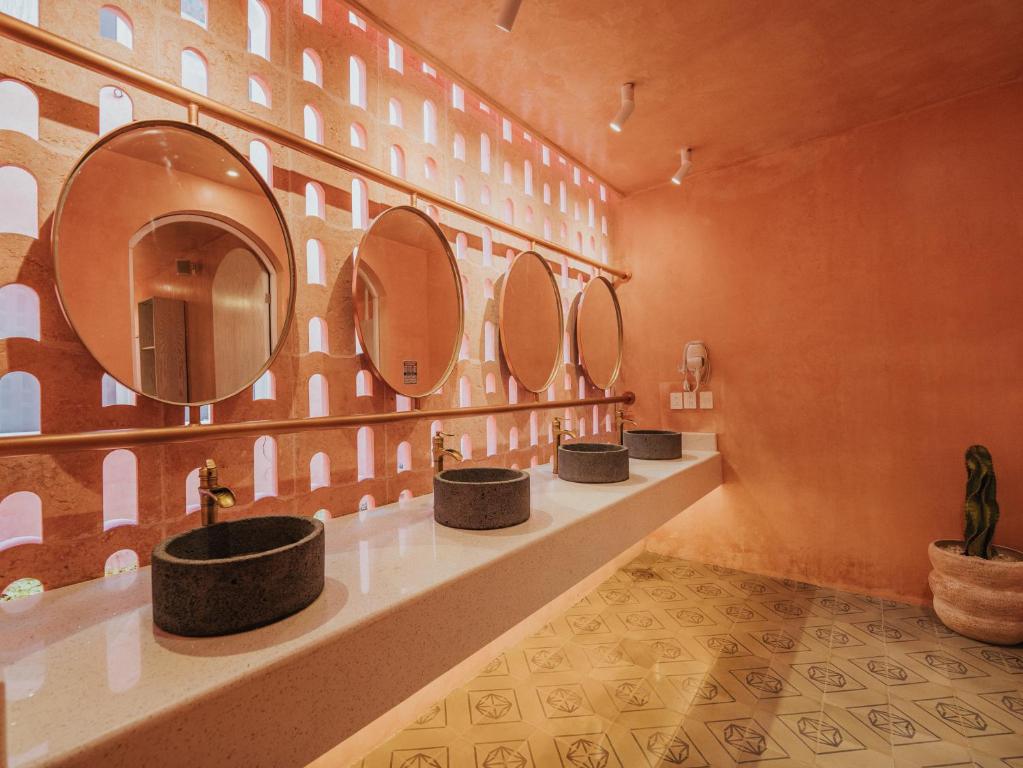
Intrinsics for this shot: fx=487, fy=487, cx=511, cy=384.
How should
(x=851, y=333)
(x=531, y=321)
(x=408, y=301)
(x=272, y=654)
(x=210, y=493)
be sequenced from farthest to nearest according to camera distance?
(x=851, y=333), (x=531, y=321), (x=408, y=301), (x=210, y=493), (x=272, y=654)

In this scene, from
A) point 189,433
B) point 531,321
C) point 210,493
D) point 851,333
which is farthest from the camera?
point 851,333

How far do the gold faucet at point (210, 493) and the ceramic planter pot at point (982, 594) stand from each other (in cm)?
255

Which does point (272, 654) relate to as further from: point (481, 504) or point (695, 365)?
point (695, 365)

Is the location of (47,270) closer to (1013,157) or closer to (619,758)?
(619,758)

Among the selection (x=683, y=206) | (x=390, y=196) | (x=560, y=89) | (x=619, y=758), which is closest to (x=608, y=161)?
(x=683, y=206)

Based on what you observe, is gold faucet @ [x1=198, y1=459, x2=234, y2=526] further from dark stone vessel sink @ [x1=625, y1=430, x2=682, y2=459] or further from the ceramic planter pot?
the ceramic planter pot

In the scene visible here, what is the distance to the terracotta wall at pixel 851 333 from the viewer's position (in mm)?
2051

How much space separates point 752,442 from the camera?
2598 mm

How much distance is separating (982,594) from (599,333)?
191 cm

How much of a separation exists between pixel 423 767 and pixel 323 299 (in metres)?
1.37

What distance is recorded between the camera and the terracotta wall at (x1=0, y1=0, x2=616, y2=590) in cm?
96

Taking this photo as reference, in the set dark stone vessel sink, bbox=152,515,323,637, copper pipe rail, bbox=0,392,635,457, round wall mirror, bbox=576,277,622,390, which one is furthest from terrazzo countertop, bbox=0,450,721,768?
round wall mirror, bbox=576,277,622,390

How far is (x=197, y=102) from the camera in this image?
1106 mm

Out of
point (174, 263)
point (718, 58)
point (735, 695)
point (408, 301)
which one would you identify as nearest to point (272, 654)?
point (174, 263)
